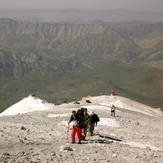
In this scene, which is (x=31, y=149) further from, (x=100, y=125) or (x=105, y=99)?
(x=105, y=99)

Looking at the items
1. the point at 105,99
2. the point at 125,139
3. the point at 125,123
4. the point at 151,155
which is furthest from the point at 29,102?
the point at 151,155

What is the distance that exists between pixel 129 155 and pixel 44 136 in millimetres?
6872

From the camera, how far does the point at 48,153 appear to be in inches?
614

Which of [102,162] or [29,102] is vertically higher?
[29,102]

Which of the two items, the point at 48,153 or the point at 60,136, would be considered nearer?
the point at 48,153

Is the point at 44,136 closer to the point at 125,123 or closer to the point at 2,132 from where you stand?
the point at 2,132

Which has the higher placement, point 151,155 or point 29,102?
point 29,102

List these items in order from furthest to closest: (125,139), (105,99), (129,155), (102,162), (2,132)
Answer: (105,99) < (125,139) < (2,132) < (129,155) < (102,162)

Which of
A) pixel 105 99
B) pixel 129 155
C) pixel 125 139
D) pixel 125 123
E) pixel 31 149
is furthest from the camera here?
pixel 105 99

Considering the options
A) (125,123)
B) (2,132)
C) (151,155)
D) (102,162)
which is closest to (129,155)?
(151,155)

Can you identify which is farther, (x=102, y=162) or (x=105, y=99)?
(x=105, y=99)

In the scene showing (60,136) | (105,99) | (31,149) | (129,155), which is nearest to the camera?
(31,149)

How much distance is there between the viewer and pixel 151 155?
60.8 feet

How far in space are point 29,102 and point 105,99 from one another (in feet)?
55.9
